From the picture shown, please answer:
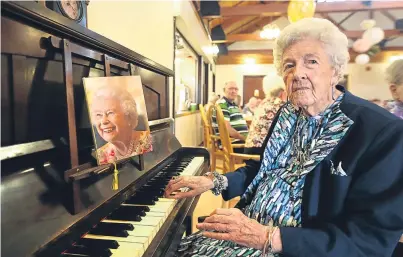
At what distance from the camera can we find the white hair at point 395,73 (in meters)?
1.76

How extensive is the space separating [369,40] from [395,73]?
721cm

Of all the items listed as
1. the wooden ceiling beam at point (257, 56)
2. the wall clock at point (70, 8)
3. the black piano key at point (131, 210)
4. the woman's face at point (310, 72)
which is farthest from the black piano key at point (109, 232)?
the wooden ceiling beam at point (257, 56)

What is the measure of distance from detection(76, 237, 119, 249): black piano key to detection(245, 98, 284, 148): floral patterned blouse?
2085mm

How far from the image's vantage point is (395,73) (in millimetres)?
1781

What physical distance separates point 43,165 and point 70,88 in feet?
0.65

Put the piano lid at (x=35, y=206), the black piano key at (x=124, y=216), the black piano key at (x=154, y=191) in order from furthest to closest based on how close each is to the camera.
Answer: the black piano key at (x=154, y=191) < the black piano key at (x=124, y=216) < the piano lid at (x=35, y=206)

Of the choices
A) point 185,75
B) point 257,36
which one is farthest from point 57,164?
point 257,36

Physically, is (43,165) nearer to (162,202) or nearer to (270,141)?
(162,202)

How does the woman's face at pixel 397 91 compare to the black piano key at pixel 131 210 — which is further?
the woman's face at pixel 397 91

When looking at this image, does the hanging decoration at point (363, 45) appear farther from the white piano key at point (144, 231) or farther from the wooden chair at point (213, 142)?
the white piano key at point (144, 231)

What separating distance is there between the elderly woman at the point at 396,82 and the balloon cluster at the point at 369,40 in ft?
22.1

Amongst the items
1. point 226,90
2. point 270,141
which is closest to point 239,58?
point 226,90

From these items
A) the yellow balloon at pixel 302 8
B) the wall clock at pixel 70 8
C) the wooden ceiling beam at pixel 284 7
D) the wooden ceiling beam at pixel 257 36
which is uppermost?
the wooden ceiling beam at pixel 284 7

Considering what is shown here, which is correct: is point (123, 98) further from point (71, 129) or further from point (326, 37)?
point (326, 37)
